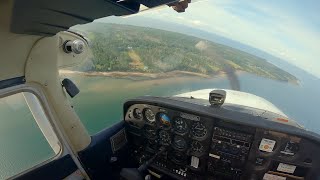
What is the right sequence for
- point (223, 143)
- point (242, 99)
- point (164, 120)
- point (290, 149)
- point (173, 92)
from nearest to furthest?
point (290, 149) < point (223, 143) < point (164, 120) < point (242, 99) < point (173, 92)

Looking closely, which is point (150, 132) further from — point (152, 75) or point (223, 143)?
point (152, 75)

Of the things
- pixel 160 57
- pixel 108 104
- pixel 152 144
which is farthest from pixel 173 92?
pixel 152 144

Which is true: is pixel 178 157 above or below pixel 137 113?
below

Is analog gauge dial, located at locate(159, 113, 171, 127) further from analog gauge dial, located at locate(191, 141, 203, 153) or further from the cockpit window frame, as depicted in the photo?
the cockpit window frame

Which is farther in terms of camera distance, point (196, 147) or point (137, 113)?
point (137, 113)

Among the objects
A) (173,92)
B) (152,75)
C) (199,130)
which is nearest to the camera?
(199,130)

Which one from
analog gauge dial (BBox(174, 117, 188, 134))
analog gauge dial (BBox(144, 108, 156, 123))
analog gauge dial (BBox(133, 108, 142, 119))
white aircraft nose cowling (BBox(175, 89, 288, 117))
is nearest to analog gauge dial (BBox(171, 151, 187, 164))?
analog gauge dial (BBox(174, 117, 188, 134))

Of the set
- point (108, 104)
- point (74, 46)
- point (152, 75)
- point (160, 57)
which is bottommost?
point (108, 104)
